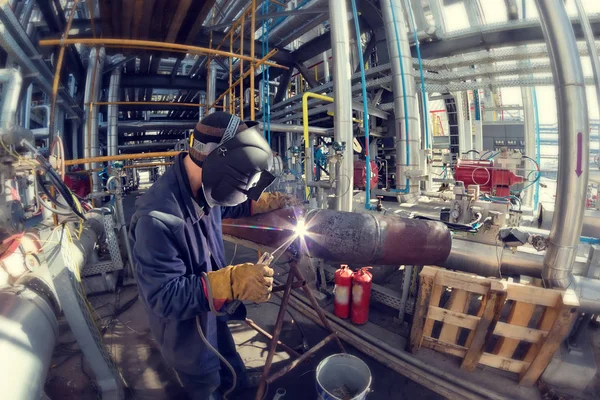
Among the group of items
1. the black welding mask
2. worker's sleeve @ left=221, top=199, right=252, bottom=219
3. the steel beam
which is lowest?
worker's sleeve @ left=221, top=199, right=252, bottom=219

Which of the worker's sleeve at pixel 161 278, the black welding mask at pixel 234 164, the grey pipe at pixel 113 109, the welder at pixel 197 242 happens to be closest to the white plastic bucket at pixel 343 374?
the welder at pixel 197 242

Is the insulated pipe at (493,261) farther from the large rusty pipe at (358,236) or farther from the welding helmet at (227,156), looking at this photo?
the welding helmet at (227,156)

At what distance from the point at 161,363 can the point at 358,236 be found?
1986 millimetres

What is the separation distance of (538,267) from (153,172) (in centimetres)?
1620

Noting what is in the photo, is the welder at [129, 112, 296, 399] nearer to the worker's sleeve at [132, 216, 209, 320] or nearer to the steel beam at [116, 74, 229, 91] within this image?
the worker's sleeve at [132, 216, 209, 320]

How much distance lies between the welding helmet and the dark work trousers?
3.16 ft

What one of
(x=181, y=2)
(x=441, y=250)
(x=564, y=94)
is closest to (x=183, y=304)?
(x=441, y=250)

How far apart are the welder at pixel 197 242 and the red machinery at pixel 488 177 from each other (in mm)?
4370

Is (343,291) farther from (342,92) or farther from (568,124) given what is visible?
(342,92)

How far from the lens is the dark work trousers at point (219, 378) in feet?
5.35

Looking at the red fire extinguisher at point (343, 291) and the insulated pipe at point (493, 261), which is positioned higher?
the insulated pipe at point (493, 261)

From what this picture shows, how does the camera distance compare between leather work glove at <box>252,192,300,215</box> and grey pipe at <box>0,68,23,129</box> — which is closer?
leather work glove at <box>252,192,300,215</box>

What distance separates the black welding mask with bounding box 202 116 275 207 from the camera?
4.17 ft

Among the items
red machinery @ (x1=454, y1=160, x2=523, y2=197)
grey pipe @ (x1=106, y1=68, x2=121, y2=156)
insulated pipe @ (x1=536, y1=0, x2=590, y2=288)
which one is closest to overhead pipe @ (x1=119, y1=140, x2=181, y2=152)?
grey pipe @ (x1=106, y1=68, x2=121, y2=156)
